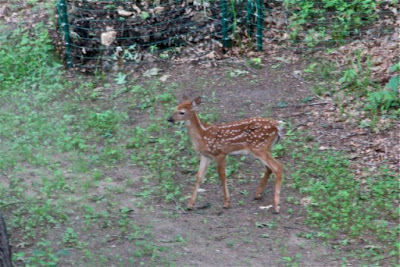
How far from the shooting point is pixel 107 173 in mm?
8672

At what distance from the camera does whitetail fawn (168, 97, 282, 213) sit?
25.5 ft

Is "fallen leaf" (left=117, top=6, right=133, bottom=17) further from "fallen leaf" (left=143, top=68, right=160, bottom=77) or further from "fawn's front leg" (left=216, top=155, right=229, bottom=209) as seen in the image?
"fawn's front leg" (left=216, top=155, right=229, bottom=209)

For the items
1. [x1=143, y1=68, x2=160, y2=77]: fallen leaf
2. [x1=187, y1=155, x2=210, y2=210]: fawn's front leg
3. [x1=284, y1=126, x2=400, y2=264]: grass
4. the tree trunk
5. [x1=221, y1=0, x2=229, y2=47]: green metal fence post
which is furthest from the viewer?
[x1=221, y1=0, x2=229, y2=47]: green metal fence post

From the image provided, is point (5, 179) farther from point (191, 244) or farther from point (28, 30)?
point (28, 30)

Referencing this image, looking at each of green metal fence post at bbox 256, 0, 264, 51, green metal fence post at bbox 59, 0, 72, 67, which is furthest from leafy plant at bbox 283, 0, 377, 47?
green metal fence post at bbox 59, 0, 72, 67

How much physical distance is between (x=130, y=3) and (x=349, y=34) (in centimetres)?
368

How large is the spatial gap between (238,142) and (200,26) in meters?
4.40

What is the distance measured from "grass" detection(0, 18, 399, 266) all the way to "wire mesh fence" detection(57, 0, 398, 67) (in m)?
0.57

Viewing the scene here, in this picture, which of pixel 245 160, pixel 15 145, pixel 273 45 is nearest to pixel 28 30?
pixel 15 145

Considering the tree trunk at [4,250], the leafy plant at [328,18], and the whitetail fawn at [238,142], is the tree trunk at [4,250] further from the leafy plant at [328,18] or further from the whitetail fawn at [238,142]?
the leafy plant at [328,18]

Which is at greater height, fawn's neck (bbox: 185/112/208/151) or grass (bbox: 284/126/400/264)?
fawn's neck (bbox: 185/112/208/151)

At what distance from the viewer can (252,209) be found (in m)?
7.91

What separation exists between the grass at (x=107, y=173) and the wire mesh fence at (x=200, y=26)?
1.87 ft

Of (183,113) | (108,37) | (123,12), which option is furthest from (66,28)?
(183,113)
